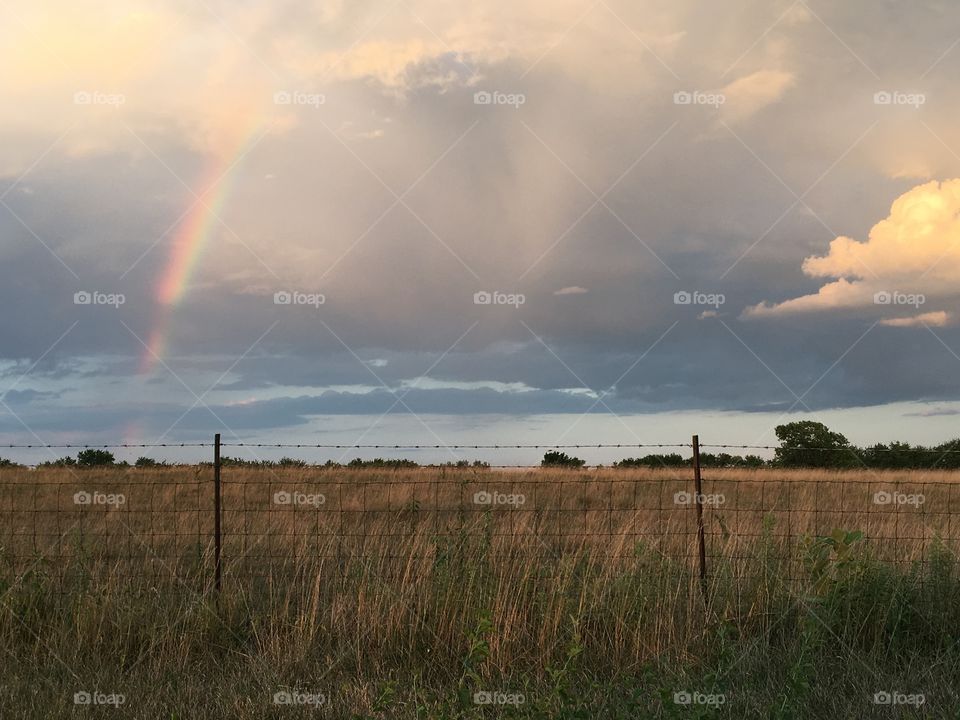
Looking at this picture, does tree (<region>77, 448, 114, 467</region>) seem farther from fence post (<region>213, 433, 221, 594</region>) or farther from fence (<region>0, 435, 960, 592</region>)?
fence post (<region>213, 433, 221, 594</region>)

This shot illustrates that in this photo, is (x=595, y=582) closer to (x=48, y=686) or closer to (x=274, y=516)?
(x=48, y=686)

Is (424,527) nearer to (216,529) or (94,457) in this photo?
(216,529)

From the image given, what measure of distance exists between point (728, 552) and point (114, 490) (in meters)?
16.8

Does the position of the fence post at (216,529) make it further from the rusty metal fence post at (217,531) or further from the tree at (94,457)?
the tree at (94,457)

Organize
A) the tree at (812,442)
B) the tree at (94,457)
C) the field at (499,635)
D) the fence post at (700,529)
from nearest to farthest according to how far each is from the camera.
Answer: the field at (499,635)
the fence post at (700,529)
the tree at (94,457)
the tree at (812,442)

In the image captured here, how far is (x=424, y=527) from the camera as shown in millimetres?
11664

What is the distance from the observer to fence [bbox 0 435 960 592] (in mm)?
8047

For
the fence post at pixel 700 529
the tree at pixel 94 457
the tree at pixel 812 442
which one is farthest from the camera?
the tree at pixel 812 442

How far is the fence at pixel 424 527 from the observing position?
26.4 ft

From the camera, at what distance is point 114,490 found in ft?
66.5

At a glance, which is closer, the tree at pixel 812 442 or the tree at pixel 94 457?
the tree at pixel 94 457

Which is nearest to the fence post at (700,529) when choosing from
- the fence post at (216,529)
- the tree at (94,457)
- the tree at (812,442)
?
the fence post at (216,529)

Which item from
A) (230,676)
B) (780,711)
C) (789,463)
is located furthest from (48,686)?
(789,463)

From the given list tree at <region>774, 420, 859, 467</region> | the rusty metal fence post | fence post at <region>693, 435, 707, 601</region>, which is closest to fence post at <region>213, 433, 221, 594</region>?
the rusty metal fence post
